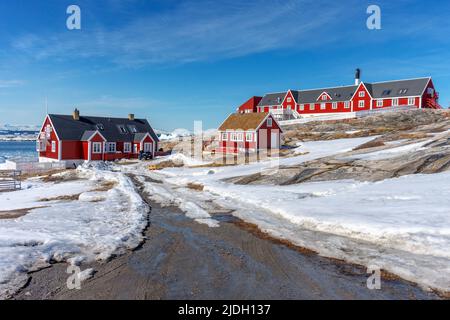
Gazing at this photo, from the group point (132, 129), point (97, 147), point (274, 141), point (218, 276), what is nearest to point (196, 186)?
point (218, 276)

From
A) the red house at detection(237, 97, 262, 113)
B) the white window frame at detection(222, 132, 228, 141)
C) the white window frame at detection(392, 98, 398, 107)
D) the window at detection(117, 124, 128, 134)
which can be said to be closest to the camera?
the white window frame at detection(222, 132, 228, 141)

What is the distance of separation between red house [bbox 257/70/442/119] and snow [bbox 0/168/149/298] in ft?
199

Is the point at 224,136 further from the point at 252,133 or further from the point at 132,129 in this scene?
the point at 132,129

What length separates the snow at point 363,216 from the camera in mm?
9586

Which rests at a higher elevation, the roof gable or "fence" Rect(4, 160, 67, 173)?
the roof gable

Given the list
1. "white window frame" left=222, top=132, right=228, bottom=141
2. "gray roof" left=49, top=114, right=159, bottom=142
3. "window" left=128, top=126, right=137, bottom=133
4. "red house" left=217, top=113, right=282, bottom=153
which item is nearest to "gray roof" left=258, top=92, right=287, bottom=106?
"red house" left=217, top=113, right=282, bottom=153

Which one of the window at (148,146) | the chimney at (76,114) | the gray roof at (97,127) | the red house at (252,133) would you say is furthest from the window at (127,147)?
the red house at (252,133)

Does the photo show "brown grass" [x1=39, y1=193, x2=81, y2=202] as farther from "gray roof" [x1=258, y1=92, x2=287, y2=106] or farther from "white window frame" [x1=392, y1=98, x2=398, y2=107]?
"gray roof" [x1=258, y1=92, x2=287, y2=106]

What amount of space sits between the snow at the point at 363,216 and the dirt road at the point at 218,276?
1058 millimetres

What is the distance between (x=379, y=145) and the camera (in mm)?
33469

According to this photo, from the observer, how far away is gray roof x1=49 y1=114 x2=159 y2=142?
5169 cm

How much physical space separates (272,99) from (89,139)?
4767cm
